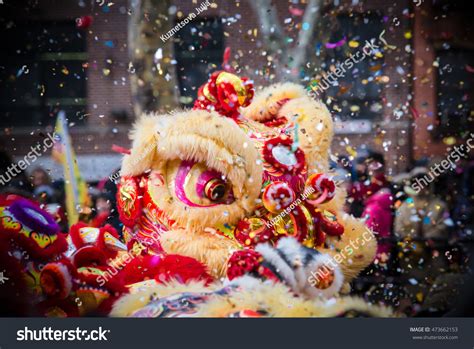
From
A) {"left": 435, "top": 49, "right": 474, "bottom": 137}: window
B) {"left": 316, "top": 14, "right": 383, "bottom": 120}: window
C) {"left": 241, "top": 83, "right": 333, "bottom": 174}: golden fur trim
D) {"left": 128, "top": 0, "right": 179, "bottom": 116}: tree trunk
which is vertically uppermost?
{"left": 128, "top": 0, "right": 179, "bottom": 116}: tree trunk

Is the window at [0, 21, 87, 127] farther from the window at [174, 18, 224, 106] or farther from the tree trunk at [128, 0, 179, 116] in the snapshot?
the window at [174, 18, 224, 106]

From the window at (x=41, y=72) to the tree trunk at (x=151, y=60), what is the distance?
1.67ft

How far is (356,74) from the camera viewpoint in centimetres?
446

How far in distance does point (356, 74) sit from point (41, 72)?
7.03 feet

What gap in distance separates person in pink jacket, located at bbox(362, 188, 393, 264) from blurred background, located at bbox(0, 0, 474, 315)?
0.4 inches

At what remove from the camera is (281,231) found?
2543mm

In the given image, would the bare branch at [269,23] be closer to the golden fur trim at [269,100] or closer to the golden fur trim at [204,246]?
the golden fur trim at [269,100]

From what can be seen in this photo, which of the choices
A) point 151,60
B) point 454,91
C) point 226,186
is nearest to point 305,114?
point 226,186

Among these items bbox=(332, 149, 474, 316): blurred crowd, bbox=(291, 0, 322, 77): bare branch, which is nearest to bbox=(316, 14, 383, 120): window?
bbox=(291, 0, 322, 77): bare branch

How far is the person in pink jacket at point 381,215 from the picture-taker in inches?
127

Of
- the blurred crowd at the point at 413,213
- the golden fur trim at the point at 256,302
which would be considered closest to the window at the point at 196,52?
the blurred crowd at the point at 413,213

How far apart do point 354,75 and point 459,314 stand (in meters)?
2.44

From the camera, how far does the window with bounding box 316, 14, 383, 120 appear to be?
373 cm

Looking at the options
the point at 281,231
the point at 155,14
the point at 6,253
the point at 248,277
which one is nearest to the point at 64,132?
the point at 155,14
